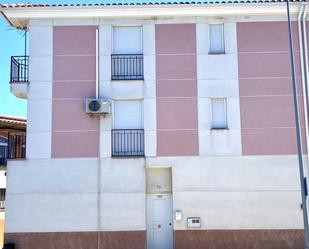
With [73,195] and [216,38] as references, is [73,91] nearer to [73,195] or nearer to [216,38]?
[73,195]

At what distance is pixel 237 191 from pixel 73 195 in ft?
19.7

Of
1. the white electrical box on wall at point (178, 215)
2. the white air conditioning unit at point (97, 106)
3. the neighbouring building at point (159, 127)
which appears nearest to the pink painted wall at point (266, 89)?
the neighbouring building at point (159, 127)

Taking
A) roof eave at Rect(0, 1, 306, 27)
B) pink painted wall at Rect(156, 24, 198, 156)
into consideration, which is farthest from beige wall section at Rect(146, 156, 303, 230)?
roof eave at Rect(0, 1, 306, 27)

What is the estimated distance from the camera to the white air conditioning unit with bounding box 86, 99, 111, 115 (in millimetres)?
16734

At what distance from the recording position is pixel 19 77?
1777cm

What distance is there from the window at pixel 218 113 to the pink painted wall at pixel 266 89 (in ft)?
2.21

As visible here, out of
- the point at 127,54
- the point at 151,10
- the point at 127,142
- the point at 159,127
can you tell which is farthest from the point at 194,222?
the point at 151,10

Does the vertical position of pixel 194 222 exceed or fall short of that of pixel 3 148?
it falls short

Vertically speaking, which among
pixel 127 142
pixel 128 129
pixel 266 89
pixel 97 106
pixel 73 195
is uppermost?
pixel 266 89

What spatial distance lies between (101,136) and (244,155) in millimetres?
5357

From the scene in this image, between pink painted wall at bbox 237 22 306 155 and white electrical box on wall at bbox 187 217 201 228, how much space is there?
3003 mm

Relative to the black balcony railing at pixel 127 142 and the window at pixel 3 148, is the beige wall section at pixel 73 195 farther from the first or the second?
the window at pixel 3 148

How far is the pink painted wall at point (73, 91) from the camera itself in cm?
1709

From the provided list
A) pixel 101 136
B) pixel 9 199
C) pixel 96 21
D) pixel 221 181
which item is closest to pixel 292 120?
pixel 221 181
